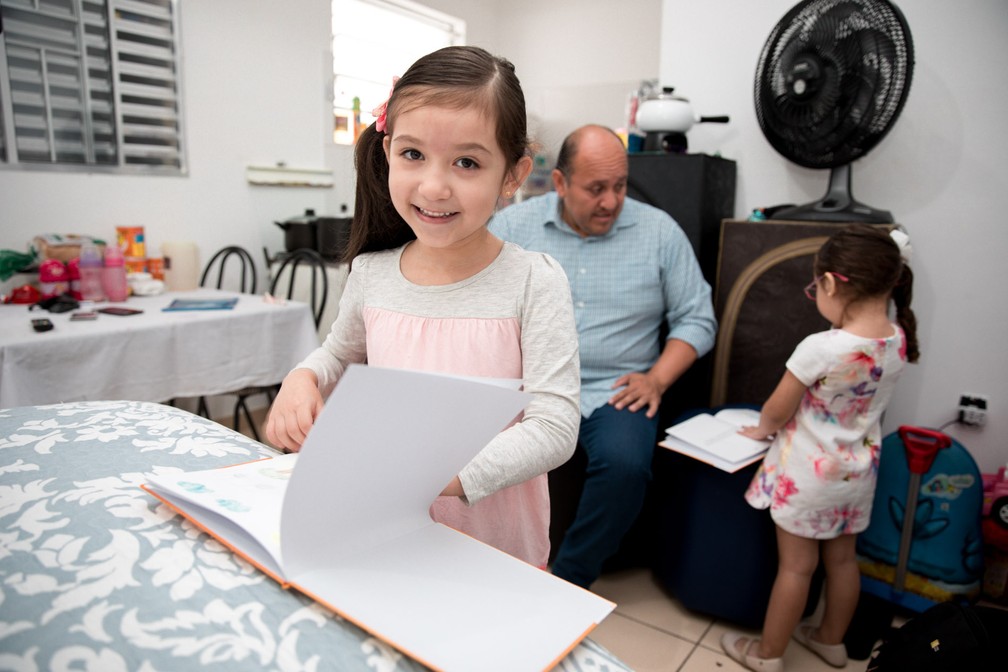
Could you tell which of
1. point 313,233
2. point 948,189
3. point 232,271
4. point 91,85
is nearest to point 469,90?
point 948,189

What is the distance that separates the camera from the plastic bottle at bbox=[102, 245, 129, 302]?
226 cm

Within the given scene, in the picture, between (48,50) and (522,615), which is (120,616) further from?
(48,50)

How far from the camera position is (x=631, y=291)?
79.3 inches

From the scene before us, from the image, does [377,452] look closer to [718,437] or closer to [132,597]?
[132,597]

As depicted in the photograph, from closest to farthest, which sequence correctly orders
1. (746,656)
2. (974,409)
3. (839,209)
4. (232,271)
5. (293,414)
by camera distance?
(293,414)
(746,656)
(839,209)
(974,409)
(232,271)

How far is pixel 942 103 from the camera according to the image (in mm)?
2082

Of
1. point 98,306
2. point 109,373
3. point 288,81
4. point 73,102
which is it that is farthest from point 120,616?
point 288,81

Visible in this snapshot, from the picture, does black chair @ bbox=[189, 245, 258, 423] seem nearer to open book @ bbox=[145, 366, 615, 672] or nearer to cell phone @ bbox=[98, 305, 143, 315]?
cell phone @ bbox=[98, 305, 143, 315]

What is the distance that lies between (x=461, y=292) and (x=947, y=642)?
113 cm

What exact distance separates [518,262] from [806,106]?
1562 millimetres

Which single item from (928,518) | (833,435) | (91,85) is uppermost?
(91,85)

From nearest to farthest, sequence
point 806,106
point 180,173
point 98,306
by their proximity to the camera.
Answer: point 806,106
point 98,306
point 180,173

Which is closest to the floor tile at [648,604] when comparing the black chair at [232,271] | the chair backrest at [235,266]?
the black chair at [232,271]

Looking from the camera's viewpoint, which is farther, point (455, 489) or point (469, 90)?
point (469, 90)
